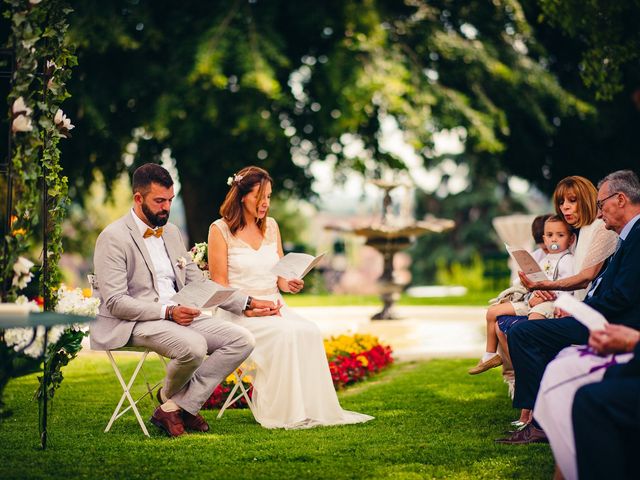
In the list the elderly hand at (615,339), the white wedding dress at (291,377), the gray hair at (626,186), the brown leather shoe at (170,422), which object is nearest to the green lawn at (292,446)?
the brown leather shoe at (170,422)

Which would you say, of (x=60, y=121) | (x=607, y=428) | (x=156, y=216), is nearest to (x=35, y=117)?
(x=60, y=121)

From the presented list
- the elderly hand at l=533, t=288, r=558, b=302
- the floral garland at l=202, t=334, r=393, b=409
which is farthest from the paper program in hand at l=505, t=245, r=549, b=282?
the floral garland at l=202, t=334, r=393, b=409

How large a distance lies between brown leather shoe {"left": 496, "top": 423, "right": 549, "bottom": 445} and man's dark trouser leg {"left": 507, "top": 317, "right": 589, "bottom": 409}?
206 millimetres

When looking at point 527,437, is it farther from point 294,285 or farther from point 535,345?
point 294,285

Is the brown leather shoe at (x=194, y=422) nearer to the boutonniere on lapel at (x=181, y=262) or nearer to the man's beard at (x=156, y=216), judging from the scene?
the boutonniere on lapel at (x=181, y=262)

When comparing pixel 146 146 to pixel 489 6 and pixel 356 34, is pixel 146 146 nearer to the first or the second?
pixel 356 34

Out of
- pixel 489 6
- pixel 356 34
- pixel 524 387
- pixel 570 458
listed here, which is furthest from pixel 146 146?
pixel 570 458

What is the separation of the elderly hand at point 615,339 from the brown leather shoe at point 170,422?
10.5 feet

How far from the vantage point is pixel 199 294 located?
635cm

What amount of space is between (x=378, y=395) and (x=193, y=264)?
7.60ft

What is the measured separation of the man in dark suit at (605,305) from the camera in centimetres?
524

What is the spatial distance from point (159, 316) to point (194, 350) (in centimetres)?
35

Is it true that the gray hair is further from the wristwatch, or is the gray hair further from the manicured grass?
the manicured grass

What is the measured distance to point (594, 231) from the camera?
249 inches
